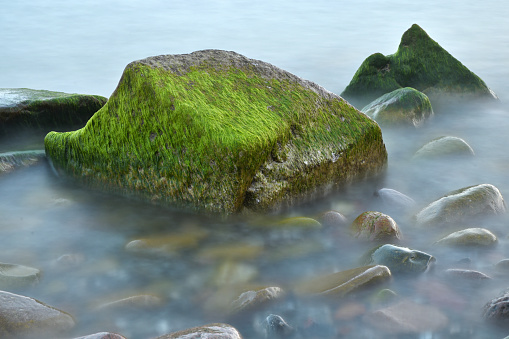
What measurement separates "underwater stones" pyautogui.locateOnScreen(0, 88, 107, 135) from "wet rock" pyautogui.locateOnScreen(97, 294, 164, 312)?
3.74 meters

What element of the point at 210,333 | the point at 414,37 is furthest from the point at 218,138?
the point at 414,37

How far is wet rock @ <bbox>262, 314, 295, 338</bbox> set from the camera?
3197mm

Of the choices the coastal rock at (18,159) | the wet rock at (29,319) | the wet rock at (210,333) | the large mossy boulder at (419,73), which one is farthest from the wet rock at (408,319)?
the large mossy boulder at (419,73)

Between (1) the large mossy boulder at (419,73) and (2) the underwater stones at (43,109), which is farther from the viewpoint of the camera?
(1) the large mossy boulder at (419,73)

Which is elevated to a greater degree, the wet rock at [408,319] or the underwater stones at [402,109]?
the underwater stones at [402,109]

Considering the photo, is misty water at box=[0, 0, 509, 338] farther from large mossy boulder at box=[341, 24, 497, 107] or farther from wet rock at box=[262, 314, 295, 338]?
large mossy boulder at box=[341, 24, 497, 107]

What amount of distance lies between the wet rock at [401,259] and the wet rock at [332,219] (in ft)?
2.21

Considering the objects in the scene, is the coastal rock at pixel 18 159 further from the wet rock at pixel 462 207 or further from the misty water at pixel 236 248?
the wet rock at pixel 462 207

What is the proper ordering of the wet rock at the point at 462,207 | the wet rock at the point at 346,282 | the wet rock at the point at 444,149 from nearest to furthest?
the wet rock at the point at 346,282 → the wet rock at the point at 462,207 → the wet rock at the point at 444,149

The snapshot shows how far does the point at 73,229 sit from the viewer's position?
4605 millimetres

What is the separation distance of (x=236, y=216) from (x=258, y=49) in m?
9.54

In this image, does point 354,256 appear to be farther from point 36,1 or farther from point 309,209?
point 36,1

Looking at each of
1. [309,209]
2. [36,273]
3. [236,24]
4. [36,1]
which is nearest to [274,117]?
[309,209]

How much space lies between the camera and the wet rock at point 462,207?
4484 millimetres
